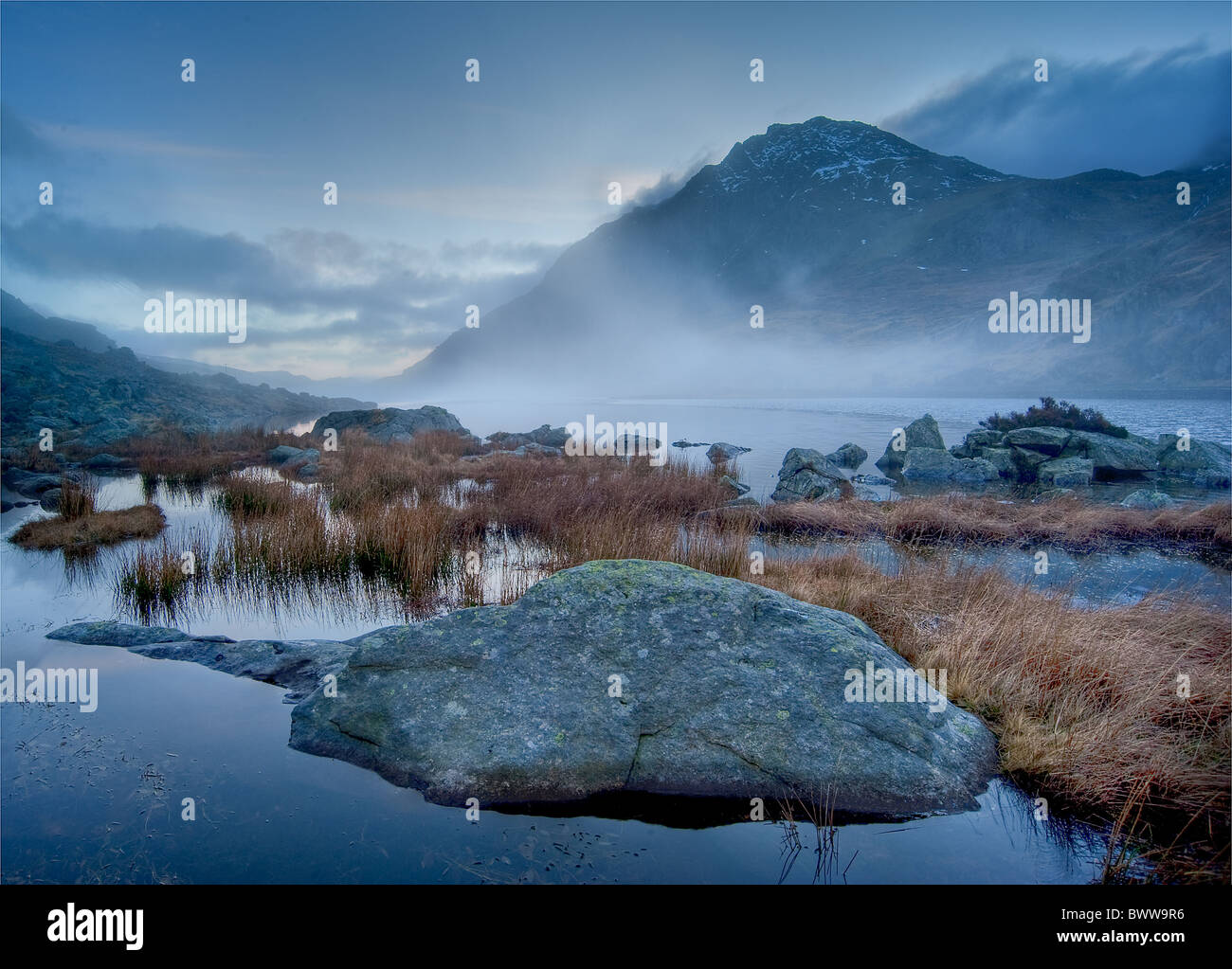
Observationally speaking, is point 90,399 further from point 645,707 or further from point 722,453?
point 645,707

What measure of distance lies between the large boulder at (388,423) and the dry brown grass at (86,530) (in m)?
18.2

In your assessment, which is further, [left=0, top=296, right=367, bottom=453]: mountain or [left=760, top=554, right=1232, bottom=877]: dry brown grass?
[left=0, top=296, right=367, bottom=453]: mountain

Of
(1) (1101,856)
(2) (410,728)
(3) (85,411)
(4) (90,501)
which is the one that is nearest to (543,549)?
(2) (410,728)

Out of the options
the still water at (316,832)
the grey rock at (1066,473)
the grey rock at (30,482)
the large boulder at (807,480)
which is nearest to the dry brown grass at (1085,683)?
the still water at (316,832)

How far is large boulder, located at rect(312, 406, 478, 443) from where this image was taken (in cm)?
3216

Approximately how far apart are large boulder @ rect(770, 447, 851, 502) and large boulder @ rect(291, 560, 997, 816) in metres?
12.2

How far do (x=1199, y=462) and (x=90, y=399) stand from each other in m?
63.3

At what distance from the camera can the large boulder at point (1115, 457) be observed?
22.4m

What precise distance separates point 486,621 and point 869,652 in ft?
10.6

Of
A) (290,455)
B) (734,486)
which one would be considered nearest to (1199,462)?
(734,486)

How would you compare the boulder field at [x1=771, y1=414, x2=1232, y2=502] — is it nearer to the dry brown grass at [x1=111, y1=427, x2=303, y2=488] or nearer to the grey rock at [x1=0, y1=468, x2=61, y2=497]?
the dry brown grass at [x1=111, y1=427, x2=303, y2=488]

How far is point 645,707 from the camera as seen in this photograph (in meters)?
4.42

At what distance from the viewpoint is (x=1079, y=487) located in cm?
2002

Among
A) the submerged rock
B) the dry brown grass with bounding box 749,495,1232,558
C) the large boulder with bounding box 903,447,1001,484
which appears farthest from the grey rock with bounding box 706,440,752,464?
the submerged rock
